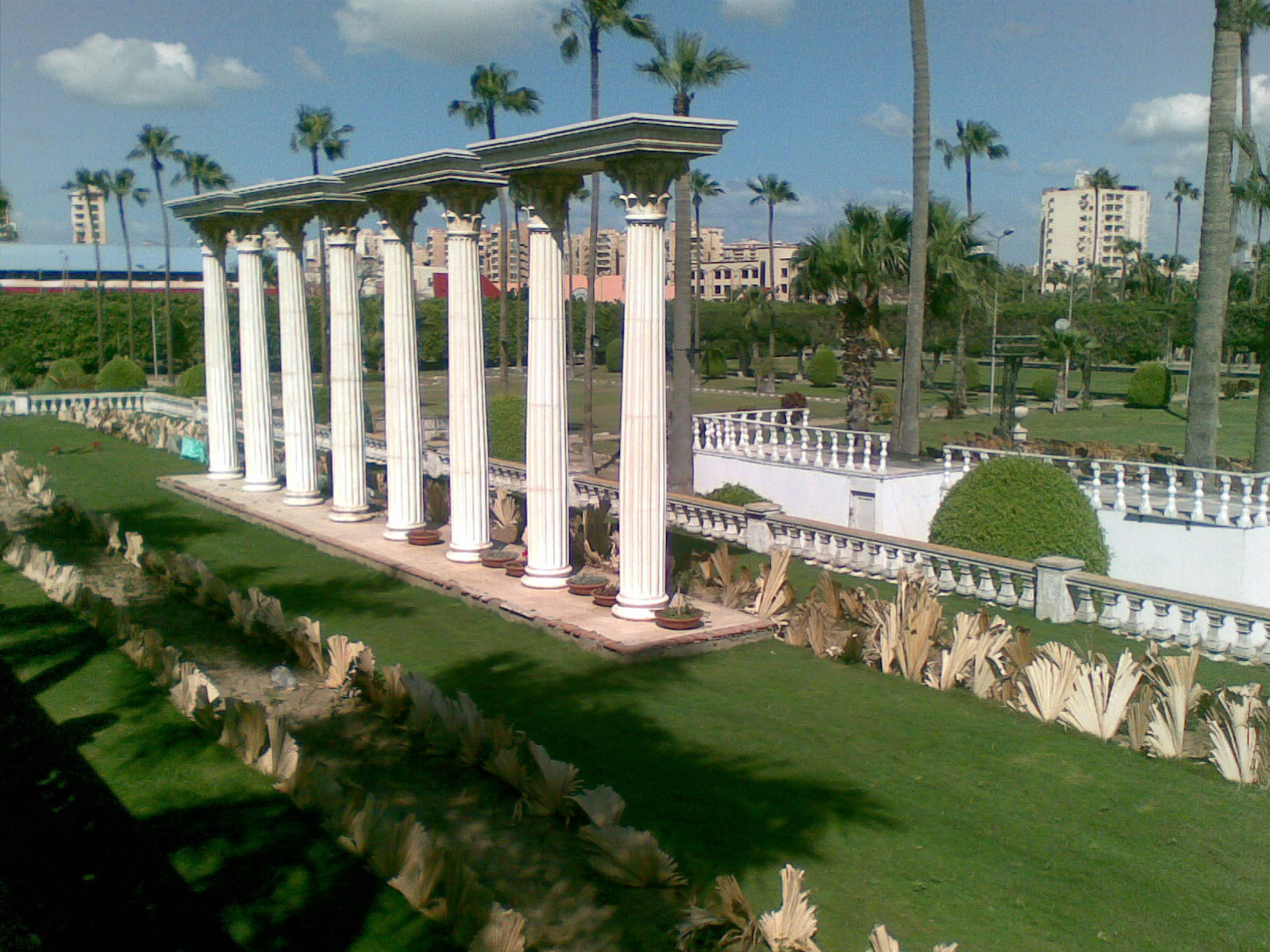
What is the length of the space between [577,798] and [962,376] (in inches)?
1545

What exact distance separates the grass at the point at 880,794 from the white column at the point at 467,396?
2.66 metres

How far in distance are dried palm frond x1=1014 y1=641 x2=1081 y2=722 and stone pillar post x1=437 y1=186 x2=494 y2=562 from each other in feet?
26.4

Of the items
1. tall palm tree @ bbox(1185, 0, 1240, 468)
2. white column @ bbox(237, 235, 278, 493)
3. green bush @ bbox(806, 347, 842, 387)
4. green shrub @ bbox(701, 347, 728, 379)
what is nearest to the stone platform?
white column @ bbox(237, 235, 278, 493)

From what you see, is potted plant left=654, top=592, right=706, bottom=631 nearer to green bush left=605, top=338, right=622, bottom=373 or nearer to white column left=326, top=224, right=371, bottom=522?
white column left=326, top=224, right=371, bottom=522

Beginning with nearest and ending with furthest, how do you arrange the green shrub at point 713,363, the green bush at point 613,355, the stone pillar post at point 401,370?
the stone pillar post at point 401,370 < the green shrub at point 713,363 < the green bush at point 613,355

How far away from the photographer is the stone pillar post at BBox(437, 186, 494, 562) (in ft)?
50.2

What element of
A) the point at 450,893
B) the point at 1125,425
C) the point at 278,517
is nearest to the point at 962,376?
the point at 1125,425

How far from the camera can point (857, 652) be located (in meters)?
11.9

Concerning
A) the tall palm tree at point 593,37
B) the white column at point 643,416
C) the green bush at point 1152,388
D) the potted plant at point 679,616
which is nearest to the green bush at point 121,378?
the tall palm tree at point 593,37

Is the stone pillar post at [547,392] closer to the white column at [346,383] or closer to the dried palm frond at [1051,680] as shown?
the white column at [346,383]

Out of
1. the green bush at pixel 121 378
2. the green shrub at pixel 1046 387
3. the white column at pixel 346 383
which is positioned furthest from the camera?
the green shrub at pixel 1046 387

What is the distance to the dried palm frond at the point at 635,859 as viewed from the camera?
6965 millimetres

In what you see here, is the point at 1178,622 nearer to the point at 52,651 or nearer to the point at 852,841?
the point at 852,841

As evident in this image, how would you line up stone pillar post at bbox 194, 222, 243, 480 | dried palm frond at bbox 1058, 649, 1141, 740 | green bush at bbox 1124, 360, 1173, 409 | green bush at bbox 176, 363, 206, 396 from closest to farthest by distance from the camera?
dried palm frond at bbox 1058, 649, 1141, 740
stone pillar post at bbox 194, 222, 243, 480
green bush at bbox 176, 363, 206, 396
green bush at bbox 1124, 360, 1173, 409
